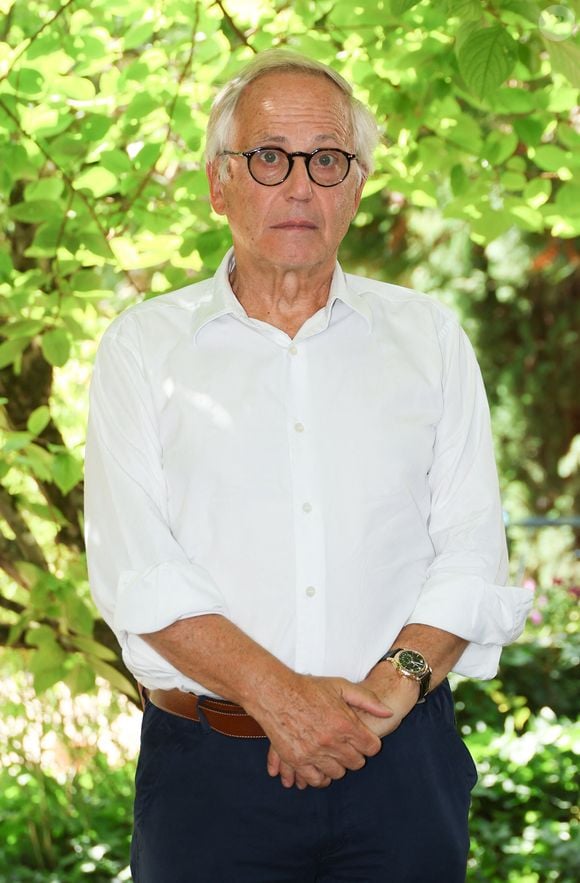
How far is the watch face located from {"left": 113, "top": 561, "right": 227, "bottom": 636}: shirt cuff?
0.96 ft

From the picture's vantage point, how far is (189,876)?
6.05 ft

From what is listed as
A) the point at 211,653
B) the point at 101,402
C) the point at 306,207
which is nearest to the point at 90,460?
the point at 101,402

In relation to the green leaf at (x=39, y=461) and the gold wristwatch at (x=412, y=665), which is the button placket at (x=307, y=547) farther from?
the green leaf at (x=39, y=461)

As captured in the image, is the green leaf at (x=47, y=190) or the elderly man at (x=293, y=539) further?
the green leaf at (x=47, y=190)

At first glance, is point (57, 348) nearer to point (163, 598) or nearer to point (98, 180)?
point (98, 180)

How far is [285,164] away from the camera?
195cm

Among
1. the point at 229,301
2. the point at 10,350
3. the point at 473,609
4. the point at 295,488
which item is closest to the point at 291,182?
the point at 229,301

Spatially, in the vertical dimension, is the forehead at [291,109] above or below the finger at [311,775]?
above

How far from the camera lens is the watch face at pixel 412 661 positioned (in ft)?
6.07

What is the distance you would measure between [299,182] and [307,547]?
594 millimetres

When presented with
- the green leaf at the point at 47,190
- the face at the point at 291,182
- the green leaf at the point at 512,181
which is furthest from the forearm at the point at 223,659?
the green leaf at the point at 512,181

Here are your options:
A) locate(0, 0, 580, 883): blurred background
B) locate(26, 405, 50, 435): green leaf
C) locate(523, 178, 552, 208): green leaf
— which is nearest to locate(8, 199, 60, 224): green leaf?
locate(0, 0, 580, 883): blurred background

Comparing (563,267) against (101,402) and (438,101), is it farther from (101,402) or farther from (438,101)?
(101,402)

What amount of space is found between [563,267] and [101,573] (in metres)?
7.11
